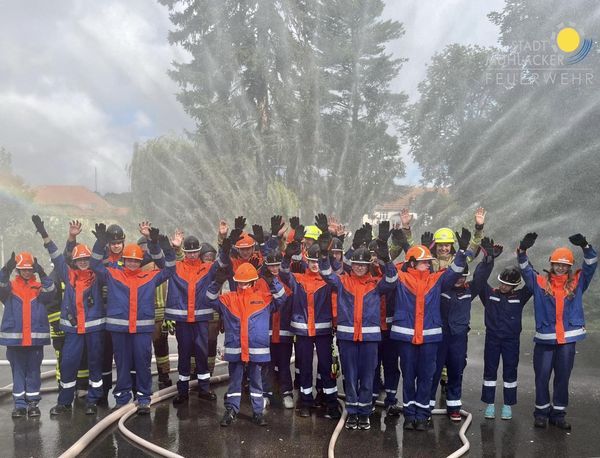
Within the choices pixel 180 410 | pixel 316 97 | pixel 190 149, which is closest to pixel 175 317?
pixel 180 410

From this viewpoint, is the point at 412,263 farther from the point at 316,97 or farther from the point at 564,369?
the point at 316,97

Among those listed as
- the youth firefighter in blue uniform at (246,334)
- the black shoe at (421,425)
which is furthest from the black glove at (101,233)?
the black shoe at (421,425)

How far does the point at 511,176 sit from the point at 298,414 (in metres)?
11.2

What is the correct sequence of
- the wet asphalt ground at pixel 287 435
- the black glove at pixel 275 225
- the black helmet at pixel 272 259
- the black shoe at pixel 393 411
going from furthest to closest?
the black glove at pixel 275 225 < the black shoe at pixel 393 411 < the black helmet at pixel 272 259 < the wet asphalt ground at pixel 287 435

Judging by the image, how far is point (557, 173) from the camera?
14.2 m

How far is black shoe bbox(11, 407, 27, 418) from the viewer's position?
6.10 metres

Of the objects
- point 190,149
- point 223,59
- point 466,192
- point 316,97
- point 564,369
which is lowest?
point 564,369

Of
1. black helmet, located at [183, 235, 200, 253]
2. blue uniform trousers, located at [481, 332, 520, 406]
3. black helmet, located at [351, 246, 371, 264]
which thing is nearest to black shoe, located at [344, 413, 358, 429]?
blue uniform trousers, located at [481, 332, 520, 406]

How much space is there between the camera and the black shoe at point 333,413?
6094mm

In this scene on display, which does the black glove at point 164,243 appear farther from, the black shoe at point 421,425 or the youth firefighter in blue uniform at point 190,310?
the black shoe at point 421,425

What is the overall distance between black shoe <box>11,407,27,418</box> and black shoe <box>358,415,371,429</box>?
3862 mm

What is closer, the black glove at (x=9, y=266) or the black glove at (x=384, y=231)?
the black glove at (x=384, y=231)

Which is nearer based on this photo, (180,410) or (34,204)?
(180,410)

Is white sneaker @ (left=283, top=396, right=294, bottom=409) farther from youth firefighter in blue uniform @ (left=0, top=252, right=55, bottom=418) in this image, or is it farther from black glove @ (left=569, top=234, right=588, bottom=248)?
black glove @ (left=569, top=234, right=588, bottom=248)
